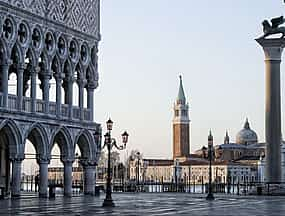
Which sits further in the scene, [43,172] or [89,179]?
[89,179]

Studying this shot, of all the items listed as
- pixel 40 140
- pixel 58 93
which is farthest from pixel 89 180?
pixel 58 93

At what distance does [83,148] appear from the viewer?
45.3 meters

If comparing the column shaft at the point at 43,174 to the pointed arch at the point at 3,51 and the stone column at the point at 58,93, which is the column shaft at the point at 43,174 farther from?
the pointed arch at the point at 3,51

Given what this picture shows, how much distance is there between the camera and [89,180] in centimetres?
4547

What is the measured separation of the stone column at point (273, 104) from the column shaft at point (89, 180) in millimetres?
10904

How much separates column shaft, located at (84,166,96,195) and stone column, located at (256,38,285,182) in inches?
429

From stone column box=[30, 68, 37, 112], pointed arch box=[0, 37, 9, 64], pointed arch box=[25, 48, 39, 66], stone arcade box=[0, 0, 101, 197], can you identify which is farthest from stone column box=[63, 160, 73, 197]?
pointed arch box=[0, 37, 9, 64]

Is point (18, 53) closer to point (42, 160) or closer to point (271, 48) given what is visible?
point (42, 160)

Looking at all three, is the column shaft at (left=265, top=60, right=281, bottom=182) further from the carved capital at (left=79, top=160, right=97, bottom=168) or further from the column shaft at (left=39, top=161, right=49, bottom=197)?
the column shaft at (left=39, top=161, right=49, bottom=197)

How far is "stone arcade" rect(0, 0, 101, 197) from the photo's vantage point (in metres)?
37.8

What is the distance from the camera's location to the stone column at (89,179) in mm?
45188

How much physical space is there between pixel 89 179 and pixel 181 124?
451 feet

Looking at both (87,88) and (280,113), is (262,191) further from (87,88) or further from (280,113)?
(87,88)

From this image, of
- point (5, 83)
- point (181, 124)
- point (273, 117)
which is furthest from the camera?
point (181, 124)
